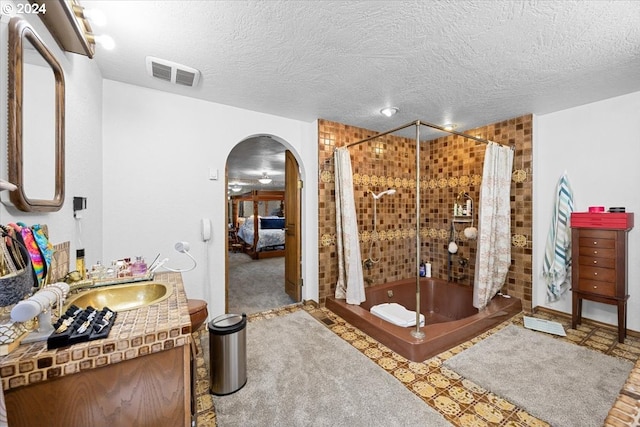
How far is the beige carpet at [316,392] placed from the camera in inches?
58.6

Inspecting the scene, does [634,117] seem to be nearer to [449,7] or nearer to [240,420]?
[449,7]

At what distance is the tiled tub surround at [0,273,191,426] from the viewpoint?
0.71m

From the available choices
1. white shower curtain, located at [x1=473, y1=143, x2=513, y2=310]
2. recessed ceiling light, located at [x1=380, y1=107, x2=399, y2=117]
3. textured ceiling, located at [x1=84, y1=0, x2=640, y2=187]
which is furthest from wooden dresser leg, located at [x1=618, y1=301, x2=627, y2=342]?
recessed ceiling light, located at [x1=380, y1=107, x2=399, y2=117]

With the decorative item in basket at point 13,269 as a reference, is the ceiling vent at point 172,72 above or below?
above

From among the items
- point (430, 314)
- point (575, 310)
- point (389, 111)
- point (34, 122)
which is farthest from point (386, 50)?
point (430, 314)

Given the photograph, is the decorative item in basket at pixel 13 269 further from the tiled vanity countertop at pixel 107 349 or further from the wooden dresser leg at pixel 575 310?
the wooden dresser leg at pixel 575 310

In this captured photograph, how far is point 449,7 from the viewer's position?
1.38m

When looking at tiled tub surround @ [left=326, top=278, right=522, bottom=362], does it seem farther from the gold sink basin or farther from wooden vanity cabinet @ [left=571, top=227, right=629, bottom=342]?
the gold sink basin

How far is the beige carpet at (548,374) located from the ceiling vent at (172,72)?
306 cm

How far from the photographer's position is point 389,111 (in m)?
2.78

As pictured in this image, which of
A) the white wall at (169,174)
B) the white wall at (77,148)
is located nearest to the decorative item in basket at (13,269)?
the white wall at (77,148)

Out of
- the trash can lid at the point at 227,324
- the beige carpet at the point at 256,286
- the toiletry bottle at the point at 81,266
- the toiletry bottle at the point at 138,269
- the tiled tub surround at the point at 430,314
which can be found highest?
the toiletry bottle at the point at 81,266

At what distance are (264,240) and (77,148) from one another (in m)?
5.19

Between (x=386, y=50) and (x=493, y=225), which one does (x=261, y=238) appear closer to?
(x=493, y=225)
